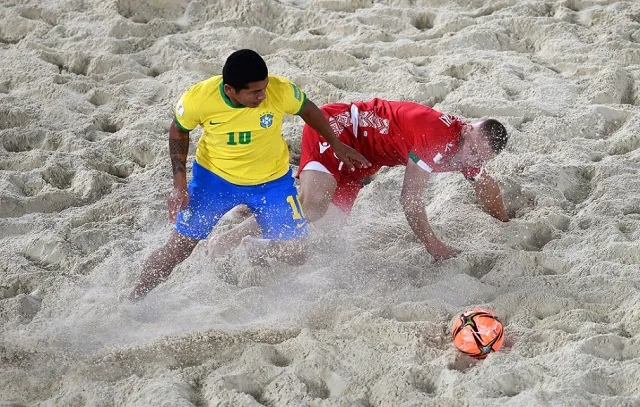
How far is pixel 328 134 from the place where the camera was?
366cm

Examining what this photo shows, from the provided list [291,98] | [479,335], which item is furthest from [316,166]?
[479,335]

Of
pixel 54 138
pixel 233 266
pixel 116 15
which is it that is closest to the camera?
pixel 233 266

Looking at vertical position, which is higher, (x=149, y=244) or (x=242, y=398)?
(x=242, y=398)

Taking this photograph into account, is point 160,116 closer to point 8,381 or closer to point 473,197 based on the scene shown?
point 473,197

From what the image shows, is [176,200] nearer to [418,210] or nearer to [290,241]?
[290,241]

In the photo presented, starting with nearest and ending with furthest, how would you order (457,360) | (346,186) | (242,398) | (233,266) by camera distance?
(242,398) → (457,360) → (233,266) → (346,186)

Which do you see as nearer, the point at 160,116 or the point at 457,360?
the point at 457,360

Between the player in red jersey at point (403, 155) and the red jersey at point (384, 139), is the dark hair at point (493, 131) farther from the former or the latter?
the red jersey at point (384, 139)

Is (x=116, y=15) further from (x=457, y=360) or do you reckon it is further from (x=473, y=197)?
(x=457, y=360)

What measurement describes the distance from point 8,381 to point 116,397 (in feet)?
1.40

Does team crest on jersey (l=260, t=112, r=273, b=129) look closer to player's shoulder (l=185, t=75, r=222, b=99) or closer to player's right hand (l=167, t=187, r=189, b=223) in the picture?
player's shoulder (l=185, t=75, r=222, b=99)

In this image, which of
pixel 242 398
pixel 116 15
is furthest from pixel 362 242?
pixel 116 15

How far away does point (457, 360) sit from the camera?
3119 millimetres

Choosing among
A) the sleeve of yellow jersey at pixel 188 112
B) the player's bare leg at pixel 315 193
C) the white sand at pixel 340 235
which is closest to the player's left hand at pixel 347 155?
the player's bare leg at pixel 315 193
